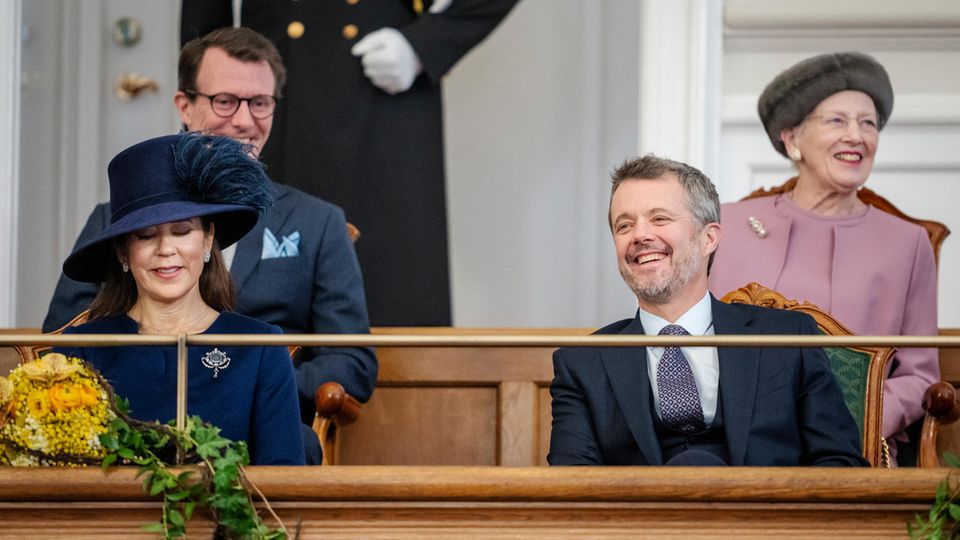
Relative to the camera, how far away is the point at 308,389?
3.64 m

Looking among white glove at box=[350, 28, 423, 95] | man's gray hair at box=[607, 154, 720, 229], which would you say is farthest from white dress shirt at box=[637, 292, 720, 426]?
white glove at box=[350, 28, 423, 95]

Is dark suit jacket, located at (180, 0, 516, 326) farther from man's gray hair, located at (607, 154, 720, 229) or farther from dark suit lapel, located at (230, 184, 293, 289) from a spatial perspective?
man's gray hair, located at (607, 154, 720, 229)

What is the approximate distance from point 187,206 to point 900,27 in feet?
9.39

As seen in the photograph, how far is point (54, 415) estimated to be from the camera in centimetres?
239

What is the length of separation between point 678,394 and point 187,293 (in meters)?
0.98

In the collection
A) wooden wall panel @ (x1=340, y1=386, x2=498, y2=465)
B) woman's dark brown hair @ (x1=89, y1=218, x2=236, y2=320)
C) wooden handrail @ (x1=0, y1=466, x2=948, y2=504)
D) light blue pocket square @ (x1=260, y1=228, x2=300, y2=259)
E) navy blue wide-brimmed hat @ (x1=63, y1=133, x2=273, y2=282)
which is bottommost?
wooden wall panel @ (x1=340, y1=386, x2=498, y2=465)

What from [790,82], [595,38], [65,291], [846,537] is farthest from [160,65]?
[846,537]

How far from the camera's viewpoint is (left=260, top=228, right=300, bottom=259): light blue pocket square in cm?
384

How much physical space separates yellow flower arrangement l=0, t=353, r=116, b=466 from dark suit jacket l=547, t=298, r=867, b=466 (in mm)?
912

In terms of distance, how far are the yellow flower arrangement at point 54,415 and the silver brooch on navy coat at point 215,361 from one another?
0.51 meters

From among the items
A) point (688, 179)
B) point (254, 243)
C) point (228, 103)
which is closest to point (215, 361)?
point (254, 243)

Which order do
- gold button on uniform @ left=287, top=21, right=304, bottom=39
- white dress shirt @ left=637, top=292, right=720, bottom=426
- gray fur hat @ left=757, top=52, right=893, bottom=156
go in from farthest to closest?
gold button on uniform @ left=287, top=21, right=304, bottom=39 → gray fur hat @ left=757, top=52, right=893, bottom=156 → white dress shirt @ left=637, top=292, right=720, bottom=426

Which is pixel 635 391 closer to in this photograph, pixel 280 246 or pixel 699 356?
pixel 699 356

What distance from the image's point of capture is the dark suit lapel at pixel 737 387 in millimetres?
2936
